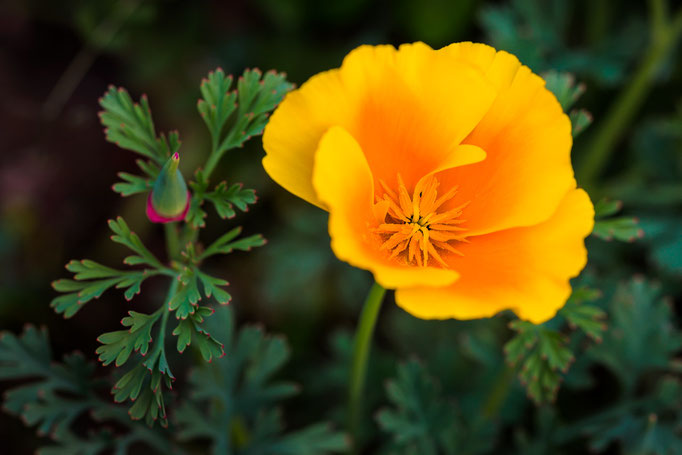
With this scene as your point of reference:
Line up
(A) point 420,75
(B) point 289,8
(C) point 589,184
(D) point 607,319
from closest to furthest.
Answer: (A) point 420,75
(D) point 607,319
(C) point 589,184
(B) point 289,8

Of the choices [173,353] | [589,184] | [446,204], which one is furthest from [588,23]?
[173,353]

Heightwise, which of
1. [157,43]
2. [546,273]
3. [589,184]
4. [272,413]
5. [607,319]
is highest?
[157,43]

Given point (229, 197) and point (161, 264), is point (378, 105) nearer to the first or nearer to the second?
point (229, 197)

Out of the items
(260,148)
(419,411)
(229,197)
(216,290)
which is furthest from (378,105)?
(260,148)

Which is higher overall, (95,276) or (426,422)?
(95,276)

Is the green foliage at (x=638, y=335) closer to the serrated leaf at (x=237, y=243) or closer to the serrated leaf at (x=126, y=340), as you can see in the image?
the serrated leaf at (x=237, y=243)

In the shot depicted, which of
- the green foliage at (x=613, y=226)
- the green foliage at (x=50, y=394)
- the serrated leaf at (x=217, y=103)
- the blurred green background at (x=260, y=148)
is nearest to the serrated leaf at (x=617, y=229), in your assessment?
the green foliage at (x=613, y=226)

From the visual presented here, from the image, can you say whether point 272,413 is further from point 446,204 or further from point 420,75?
point 420,75
